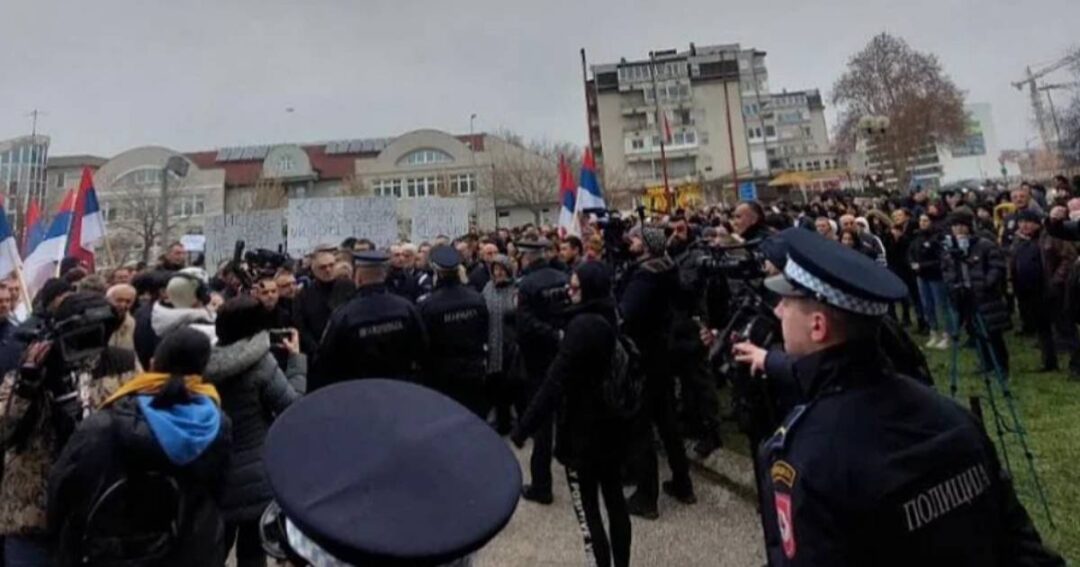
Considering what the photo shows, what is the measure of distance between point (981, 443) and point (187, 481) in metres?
2.64

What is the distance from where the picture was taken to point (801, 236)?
200 cm

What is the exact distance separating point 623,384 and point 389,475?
2.95m

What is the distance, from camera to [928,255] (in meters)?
8.95

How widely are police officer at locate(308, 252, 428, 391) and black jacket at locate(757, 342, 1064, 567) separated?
3262 millimetres

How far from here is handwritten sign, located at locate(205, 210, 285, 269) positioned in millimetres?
14281

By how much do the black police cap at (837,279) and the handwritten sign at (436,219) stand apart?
13442 millimetres

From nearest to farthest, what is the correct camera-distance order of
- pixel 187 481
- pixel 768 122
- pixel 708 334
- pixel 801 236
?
pixel 801 236 → pixel 187 481 → pixel 708 334 → pixel 768 122

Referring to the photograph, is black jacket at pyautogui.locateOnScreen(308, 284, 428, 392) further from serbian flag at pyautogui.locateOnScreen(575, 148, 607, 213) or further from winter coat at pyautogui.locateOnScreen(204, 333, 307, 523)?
serbian flag at pyautogui.locateOnScreen(575, 148, 607, 213)

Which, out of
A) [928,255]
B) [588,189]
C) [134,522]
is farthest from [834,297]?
[588,189]

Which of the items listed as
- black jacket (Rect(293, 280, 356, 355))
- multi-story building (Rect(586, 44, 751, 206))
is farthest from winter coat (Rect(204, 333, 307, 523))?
multi-story building (Rect(586, 44, 751, 206))

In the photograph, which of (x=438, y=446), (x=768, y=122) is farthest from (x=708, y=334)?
(x=768, y=122)

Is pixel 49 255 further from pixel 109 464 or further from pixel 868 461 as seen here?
pixel 868 461

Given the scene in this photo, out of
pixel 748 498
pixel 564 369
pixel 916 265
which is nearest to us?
pixel 564 369

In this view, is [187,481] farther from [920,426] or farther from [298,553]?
[920,426]
